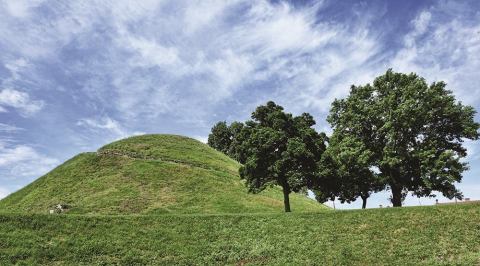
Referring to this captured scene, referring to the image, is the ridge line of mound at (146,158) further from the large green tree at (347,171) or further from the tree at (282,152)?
the large green tree at (347,171)

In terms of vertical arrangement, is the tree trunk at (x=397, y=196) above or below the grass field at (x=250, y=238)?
above

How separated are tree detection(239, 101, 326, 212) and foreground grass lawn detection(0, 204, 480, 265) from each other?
10466mm

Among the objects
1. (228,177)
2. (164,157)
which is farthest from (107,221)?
(164,157)

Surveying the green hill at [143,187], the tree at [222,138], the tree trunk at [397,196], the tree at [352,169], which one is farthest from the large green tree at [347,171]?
the tree at [222,138]

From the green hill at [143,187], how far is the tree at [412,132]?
19.2m

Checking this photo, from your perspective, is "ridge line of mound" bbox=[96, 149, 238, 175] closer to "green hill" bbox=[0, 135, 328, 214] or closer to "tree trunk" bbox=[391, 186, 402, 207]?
"green hill" bbox=[0, 135, 328, 214]

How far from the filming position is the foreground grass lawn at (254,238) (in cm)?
2777

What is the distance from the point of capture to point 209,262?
2867 centimetres

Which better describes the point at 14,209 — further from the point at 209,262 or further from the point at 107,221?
the point at 209,262

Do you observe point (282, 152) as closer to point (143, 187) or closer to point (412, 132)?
point (412, 132)

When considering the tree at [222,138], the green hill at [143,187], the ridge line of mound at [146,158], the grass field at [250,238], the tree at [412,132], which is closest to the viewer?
the grass field at [250,238]

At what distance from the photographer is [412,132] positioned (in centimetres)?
4394

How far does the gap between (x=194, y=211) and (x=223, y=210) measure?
4.24m

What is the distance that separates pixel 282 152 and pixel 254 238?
15.3 metres
